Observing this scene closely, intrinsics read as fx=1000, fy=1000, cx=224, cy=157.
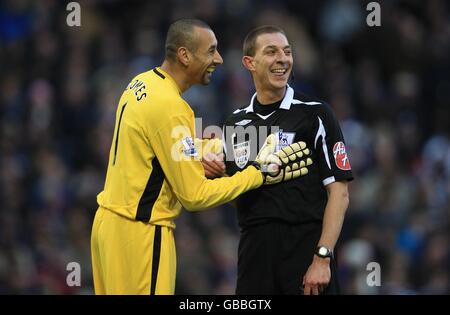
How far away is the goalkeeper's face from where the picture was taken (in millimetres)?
5719

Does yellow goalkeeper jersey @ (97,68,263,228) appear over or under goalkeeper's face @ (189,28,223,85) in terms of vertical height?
under

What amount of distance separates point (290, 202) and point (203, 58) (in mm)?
969

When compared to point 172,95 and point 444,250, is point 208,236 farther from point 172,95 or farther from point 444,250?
point 172,95

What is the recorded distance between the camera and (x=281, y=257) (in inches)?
230

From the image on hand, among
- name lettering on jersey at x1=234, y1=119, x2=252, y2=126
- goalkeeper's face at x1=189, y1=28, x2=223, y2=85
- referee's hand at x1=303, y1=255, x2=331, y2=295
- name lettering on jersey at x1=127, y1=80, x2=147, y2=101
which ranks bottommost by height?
referee's hand at x1=303, y1=255, x2=331, y2=295

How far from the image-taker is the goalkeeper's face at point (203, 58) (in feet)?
18.8

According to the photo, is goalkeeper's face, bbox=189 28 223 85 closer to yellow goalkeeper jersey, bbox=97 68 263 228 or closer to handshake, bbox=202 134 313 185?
yellow goalkeeper jersey, bbox=97 68 263 228

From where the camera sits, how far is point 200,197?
553 cm

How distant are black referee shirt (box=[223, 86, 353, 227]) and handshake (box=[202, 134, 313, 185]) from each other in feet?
0.15

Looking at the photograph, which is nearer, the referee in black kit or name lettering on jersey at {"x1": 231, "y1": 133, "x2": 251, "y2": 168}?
the referee in black kit

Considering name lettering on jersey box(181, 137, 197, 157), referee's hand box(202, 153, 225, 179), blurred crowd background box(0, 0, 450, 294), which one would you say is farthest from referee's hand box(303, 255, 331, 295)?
blurred crowd background box(0, 0, 450, 294)

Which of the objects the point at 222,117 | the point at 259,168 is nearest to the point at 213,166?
the point at 259,168
